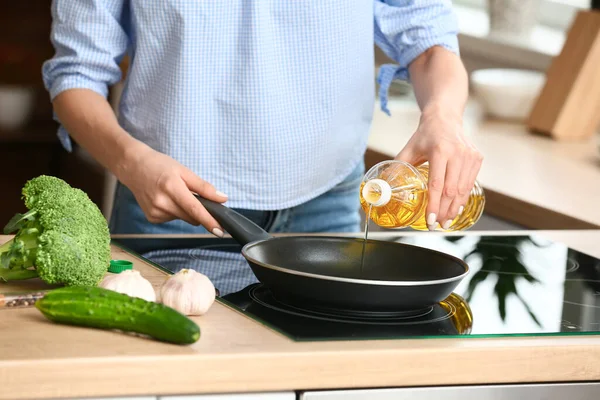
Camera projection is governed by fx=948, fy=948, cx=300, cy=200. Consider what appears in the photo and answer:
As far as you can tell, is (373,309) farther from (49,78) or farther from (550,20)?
(550,20)

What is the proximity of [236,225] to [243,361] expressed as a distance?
352mm

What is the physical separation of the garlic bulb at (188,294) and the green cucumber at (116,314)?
0.22ft

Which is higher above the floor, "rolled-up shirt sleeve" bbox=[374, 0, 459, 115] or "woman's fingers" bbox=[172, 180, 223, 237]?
"rolled-up shirt sleeve" bbox=[374, 0, 459, 115]

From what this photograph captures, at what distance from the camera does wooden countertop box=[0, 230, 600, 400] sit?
2.93 feet

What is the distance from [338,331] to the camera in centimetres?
102

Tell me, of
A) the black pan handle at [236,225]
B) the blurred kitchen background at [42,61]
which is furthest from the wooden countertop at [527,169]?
the black pan handle at [236,225]

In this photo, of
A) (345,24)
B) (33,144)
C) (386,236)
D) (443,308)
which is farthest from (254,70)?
(33,144)

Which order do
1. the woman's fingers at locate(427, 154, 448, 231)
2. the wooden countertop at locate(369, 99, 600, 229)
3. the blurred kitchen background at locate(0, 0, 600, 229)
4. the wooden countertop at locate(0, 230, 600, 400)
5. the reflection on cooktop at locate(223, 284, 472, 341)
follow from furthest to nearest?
the blurred kitchen background at locate(0, 0, 600, 229) < the wooden countertop at locate(369, 99, 600, 229) < the woman's fingers at locate(427, 154, 448, 231) < the reflection on cooktop at locate(223, 284, 472, 341) < the wooden countertop at locate(0, 230, 600, 400)

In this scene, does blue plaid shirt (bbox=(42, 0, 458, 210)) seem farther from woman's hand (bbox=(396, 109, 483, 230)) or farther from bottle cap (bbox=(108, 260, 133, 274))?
bottle cap (bbox=(108, 260, 133, 274))

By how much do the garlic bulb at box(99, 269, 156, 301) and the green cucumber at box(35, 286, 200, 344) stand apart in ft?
0.14

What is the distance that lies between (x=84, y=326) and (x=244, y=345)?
174 millimetres

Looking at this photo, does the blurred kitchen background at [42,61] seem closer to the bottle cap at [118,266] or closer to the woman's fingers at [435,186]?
the woman's fingers at [435,186]

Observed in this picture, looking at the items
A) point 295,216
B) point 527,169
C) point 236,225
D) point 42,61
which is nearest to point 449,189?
point 236,225

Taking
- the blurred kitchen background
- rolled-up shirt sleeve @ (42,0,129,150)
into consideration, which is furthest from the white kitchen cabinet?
the blurred kitchen background
